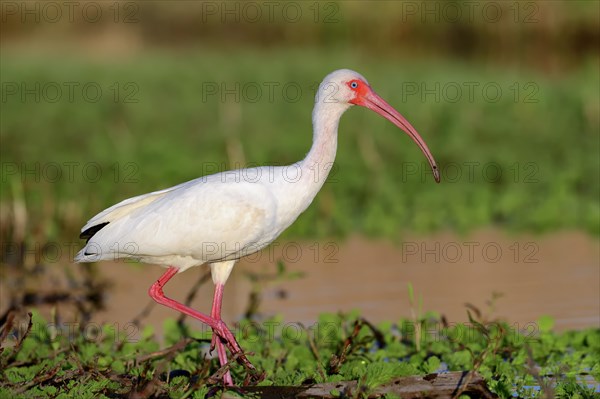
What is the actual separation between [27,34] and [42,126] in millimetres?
13426

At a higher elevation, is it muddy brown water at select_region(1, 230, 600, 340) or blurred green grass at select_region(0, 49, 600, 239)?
blurred green grass at select_region(0, 49, 600, 239)

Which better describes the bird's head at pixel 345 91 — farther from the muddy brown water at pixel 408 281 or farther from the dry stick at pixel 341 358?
the muddy brown water at pixel 408 281

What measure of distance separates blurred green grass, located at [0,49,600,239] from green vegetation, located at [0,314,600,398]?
365 centimetres

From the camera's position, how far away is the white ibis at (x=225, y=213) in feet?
23.7

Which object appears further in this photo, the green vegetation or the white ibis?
the white ibis

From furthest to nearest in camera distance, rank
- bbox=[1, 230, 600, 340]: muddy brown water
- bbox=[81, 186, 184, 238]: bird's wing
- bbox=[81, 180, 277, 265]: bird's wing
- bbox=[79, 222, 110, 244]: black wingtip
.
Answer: bbox=[1, 230, 600, 340]: muddy brown water, bbox=[79, 222, 110, 244]: black wingtip, bbox=[81, 186, 184, 238]: bird's wing, bbox=[81, 180, 277, 265]: bird's wing

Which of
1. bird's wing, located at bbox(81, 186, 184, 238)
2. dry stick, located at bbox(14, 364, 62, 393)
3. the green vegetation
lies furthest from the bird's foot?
dry stick, located at bbox(14, 364, 62, 393)

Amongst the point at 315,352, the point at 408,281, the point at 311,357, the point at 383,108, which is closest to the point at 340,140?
the point at 408,281

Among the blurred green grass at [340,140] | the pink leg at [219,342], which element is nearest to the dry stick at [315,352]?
the pink leg at [219,342]

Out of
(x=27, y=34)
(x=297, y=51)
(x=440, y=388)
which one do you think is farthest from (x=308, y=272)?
(x=27, y=34)

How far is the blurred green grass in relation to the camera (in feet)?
41.3

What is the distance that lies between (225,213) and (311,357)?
122cm

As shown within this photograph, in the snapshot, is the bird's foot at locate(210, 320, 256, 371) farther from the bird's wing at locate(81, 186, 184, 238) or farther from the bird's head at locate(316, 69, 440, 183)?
the bird's head at locate(316, 69, 440, 183)

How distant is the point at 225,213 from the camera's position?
7215 millimetres
